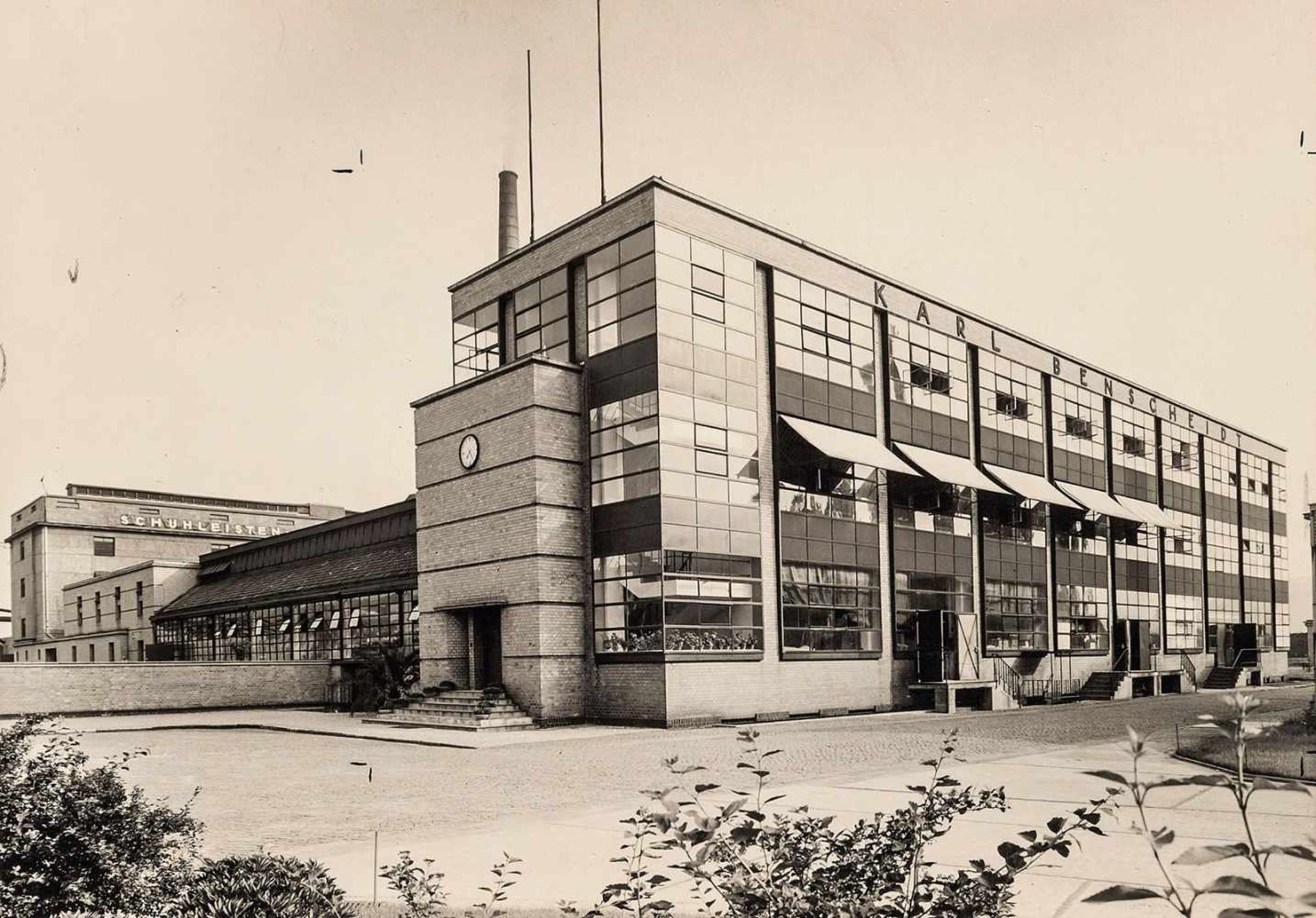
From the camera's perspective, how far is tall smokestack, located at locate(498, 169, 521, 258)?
110 feet

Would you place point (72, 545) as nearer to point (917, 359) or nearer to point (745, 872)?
point (917, 359)

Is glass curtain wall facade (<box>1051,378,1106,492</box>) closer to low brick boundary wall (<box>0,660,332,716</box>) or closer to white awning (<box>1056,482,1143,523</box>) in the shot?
white awning (<box>1056,482,1143,523</box>)

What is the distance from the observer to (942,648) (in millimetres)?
31500

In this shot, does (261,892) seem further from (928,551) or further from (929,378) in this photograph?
(929,378)

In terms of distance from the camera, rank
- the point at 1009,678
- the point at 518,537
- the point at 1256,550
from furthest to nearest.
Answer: the point at 1256,550 < the point at 1009,678 < the point at 518,537

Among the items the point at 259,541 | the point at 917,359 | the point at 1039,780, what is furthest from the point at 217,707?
the point at 1039,780

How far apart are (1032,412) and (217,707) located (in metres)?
30.0

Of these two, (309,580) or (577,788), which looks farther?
(309,580)

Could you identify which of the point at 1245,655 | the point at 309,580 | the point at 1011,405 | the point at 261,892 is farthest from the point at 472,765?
the point at 1245,655

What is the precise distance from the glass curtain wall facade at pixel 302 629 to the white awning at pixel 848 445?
1377cm

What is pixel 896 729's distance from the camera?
2267 cm

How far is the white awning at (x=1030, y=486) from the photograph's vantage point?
35688 millimetres

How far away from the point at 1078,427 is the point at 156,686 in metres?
34.3

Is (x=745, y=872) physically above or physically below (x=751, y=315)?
below
